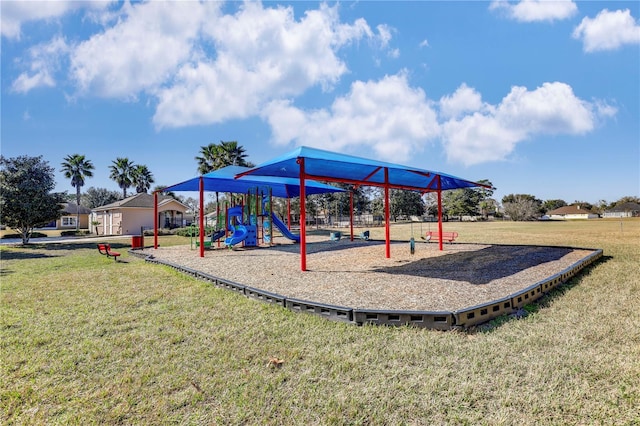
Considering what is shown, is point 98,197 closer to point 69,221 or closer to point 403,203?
point 69,221

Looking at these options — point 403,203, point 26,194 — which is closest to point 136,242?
point 26,194

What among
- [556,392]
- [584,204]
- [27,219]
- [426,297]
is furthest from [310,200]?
[584,204]

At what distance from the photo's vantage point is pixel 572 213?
9050 cm

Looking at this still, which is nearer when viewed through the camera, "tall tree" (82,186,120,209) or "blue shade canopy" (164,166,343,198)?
"blue shade canopy" (164,166,343,198)

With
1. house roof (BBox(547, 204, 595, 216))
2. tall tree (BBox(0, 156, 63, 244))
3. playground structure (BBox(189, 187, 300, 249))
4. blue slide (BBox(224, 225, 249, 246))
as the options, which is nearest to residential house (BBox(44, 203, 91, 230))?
tall tree (BBox(0, 156, 63, 244))

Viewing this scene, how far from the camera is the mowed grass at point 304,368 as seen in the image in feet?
7.61

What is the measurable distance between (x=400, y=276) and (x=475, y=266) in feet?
8.76

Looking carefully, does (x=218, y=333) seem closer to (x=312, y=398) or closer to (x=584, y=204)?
(x=312, y=398)

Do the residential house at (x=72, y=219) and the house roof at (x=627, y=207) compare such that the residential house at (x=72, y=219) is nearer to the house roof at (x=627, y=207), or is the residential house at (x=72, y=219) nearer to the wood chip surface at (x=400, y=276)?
the wood chip surface at (x=400, y=276)

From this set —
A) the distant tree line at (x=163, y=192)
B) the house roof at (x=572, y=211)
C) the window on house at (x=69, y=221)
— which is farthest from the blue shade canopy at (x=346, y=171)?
the house roof at (x=572, y=211)

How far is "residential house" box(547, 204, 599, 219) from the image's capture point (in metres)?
87.0

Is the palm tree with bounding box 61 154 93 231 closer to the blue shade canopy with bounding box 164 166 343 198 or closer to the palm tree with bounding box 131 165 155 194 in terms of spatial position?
the palm tree with bounding box 131 165 155 194

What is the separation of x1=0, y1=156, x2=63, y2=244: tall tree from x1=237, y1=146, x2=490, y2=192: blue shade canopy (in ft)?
50.7

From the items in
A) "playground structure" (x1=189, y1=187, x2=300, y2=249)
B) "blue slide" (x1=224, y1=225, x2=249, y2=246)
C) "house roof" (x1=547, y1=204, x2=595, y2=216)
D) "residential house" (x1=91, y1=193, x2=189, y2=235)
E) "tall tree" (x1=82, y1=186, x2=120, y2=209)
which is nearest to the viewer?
"blue slide" (x1=224, y1=225, x2=249, y2=246)
